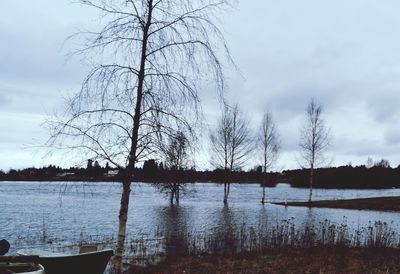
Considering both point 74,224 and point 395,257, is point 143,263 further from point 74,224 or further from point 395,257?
point 74,224

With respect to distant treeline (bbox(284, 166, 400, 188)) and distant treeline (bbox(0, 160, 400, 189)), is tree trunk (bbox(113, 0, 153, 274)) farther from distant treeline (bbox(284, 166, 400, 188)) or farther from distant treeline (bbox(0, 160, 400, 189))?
distant treeline (bbox(284, 166, 400, 188))

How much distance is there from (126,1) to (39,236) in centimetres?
1614

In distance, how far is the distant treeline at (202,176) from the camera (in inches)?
385

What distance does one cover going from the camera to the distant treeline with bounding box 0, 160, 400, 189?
385 inches

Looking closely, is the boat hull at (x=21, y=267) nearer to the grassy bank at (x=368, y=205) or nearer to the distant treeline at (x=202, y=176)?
the distant treeline at (x=202, y=176)

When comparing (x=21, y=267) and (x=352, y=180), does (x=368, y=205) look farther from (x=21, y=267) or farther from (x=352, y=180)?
(x=352, y=180)

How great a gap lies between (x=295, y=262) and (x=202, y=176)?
11.7 ft

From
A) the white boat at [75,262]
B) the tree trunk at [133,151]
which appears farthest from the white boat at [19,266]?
the tree trunk at [133,151]

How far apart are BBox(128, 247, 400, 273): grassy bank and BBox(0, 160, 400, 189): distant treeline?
248cm

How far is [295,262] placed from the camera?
12.4 meters

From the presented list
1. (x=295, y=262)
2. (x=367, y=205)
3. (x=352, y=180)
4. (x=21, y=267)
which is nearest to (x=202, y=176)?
(x=295, y=262)

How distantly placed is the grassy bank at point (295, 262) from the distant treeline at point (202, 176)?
2.48 meters

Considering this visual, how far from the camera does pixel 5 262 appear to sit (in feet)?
30.2

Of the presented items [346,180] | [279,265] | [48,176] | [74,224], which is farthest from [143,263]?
[346,180]
